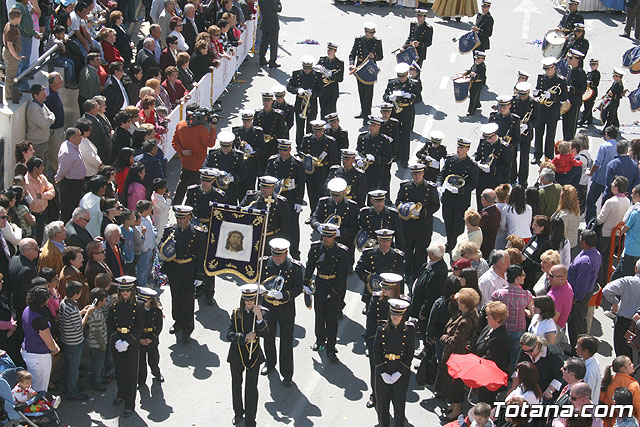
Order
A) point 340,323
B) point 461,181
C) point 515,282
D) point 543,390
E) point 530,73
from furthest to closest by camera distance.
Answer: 1. point 530,73
2. point 461,181
3. point 340,323
4. point 515,282
5. point 543,390

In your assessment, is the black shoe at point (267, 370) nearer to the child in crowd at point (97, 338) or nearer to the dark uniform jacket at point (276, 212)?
the child in crowd at point (97, 338)

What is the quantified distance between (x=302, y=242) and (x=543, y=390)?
6.17 metres

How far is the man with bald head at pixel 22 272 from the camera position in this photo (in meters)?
11.9

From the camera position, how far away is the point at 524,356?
11.3 m

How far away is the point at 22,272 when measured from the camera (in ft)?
39.1

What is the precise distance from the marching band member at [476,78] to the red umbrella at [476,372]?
11.9 meters

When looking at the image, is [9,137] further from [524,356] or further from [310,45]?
[310,45]

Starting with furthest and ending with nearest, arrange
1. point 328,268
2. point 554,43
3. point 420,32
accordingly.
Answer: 1. point 554,43
2. point 420,32
3. point 328,268

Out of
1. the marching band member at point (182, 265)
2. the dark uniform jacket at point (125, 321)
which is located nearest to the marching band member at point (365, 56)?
the marching band member at point (182, 265)

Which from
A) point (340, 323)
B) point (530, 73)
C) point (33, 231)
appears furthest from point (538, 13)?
point (33, 231)

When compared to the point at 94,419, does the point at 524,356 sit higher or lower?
higher

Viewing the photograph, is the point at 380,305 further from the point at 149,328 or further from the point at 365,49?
the point at 365,49

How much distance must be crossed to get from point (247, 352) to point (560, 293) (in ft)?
12.6

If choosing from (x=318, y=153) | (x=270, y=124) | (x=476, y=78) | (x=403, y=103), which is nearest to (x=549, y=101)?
(x=476, y=78)
